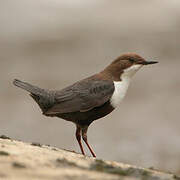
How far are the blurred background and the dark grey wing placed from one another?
19.4 feet

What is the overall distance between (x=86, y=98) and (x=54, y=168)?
3104mm

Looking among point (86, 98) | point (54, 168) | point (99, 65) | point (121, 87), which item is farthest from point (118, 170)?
point (99, 65)

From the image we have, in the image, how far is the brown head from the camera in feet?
28.5

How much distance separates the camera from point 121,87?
28.1 feet

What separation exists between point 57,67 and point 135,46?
3.12 meters

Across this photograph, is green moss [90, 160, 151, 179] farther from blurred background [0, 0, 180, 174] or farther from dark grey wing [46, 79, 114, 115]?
blurred background [0, 0, 180, 174]

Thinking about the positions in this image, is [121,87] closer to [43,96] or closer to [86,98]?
[86,98]

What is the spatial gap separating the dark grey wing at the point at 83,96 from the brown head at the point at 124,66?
0.19m

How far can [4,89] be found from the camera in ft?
64.8

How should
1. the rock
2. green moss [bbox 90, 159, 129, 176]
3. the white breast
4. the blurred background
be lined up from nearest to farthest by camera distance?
the rock < green moss [bbox 90, 159, 129, 176] < the white breast < the blurred background

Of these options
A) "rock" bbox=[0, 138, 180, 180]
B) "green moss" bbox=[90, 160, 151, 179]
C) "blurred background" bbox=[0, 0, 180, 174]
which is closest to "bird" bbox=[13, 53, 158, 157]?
"rock" bbox=[0, 138, 180, 180]

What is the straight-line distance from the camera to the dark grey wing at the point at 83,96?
325 inches

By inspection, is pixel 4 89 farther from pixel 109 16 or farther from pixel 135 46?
pixel 109 16

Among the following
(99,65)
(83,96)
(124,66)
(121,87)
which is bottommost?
(99,65)
